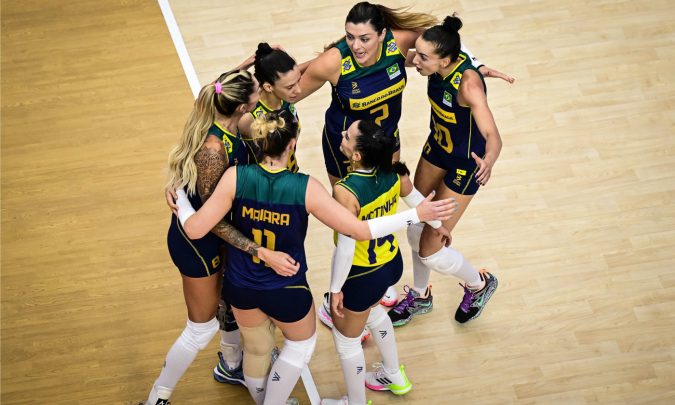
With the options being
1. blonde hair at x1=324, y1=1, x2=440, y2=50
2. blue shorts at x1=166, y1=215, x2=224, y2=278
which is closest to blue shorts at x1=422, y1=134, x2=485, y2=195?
blonde hair at x1=324, y1=1, x2=440, y2=50

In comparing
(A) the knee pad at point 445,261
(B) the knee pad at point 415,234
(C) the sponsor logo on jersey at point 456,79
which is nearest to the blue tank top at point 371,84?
(C) the sponsor logo on jersey at point 456,79

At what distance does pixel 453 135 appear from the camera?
4.05m

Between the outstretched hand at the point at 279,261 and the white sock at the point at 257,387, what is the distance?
2.17ft

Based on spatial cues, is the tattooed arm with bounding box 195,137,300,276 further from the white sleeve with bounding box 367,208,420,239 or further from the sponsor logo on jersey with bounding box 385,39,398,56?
the sponsor logo on jersey with bounding box 385,39,398,56

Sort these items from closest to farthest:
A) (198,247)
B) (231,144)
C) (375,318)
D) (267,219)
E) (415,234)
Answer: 1. (267,219)
2. (231,144)
3. (198,247)
4. (375,318)
5. (415,234)

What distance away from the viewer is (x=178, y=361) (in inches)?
151

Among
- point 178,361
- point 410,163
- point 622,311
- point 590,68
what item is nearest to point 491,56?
point 590,68

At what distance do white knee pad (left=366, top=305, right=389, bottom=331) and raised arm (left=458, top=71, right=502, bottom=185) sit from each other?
758 millimetres

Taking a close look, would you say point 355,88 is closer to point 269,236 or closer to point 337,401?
point 269,236

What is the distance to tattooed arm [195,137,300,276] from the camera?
338 cm

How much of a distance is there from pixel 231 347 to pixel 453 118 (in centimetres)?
156

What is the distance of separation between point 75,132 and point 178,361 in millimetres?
2186

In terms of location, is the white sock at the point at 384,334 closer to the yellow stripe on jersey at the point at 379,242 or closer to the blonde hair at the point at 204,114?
the yellow stripe on jersey at the point at 379,242

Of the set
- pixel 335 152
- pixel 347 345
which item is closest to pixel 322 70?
pixel 335 152
